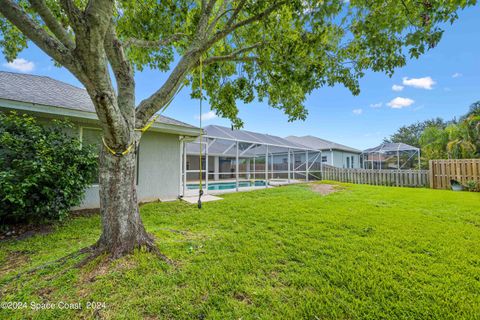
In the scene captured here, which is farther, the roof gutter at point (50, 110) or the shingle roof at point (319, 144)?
the shingle roof at point (319, 144)

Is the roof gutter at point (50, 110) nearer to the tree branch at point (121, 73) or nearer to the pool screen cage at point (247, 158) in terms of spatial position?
the tree branch at point (121, 73)

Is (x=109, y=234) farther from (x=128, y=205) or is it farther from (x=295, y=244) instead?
(x=295, y=244)

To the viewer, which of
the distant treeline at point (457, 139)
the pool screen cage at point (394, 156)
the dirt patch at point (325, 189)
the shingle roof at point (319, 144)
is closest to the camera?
the dirt patch at point (325, 189)

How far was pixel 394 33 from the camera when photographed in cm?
346

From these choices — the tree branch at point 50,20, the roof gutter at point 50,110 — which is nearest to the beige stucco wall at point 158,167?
the roof gutter at point 50,110

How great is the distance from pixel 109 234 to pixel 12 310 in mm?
1074

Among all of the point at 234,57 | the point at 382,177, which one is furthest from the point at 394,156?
the point at 234,57

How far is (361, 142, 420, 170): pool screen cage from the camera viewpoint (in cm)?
1850

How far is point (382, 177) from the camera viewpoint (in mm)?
13203

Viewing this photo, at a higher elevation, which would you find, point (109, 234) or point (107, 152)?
point (107, 152)

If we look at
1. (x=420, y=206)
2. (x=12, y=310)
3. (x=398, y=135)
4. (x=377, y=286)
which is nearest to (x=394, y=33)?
(x=377, y=286)

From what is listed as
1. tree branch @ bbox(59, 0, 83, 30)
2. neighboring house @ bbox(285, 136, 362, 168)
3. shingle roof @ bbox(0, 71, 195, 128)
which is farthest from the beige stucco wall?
neighboring house @ bbox(285, 136, 362, 168)

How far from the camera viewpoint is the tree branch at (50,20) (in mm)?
2260

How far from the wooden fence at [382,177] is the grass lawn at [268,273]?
29.4ft
